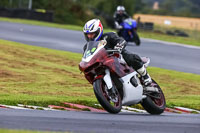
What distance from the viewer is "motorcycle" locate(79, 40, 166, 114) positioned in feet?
27.1

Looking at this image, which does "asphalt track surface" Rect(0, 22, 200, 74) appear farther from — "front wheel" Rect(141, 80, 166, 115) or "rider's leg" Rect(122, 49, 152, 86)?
"rider's leg" Rect(122, 49, 152, 86)

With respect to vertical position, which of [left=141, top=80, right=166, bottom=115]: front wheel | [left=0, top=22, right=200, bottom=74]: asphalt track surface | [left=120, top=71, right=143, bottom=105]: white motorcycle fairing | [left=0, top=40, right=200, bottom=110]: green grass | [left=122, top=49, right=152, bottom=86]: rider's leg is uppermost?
[left=122, top=49, right=152, bottom=86]: rider's leg

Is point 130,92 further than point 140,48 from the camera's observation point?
No

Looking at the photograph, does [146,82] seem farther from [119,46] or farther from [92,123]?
[92,123]

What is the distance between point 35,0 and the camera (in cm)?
5478

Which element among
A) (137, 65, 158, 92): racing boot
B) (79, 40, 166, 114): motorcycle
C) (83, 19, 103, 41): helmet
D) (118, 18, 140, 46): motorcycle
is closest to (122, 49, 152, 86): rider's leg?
(137, 65, 158, 92): racing boot

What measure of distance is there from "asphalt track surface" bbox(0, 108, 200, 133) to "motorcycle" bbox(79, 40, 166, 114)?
1.17 feet

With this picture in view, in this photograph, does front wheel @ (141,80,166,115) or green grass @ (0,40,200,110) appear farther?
green grass @ (0,40,200,110)

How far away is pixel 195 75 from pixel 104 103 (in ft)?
30.5

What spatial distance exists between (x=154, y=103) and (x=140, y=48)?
14.4 metres

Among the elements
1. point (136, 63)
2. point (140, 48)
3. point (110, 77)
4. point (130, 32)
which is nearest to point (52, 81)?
point (136, 63)

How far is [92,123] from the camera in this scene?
23.3 ft

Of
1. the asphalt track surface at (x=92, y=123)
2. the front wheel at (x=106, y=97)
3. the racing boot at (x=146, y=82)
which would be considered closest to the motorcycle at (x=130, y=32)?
the racing boot at (x=146, y=82)

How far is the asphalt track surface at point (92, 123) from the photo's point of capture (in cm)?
655
